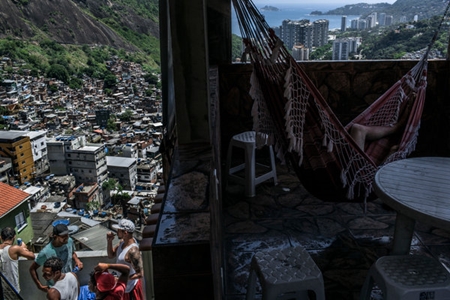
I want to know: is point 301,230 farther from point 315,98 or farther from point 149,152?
point 149,152

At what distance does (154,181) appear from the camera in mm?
25500

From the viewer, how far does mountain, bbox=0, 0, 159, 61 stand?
3728 centimetres

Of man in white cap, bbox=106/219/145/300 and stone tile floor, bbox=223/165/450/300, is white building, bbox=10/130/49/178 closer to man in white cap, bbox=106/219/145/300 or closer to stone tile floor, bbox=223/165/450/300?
man in white cap, bbox=106/219/145/300

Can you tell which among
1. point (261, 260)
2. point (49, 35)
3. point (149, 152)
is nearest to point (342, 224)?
point (261, 260)

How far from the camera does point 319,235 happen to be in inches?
88.0

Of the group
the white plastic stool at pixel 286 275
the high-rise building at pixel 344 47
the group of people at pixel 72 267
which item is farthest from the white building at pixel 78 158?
the white plastic stool at pixel 286 275

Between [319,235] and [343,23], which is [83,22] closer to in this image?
[343,23]

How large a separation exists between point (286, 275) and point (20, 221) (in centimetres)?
1170

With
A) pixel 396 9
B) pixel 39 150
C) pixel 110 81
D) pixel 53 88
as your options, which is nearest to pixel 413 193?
pixel 396 9

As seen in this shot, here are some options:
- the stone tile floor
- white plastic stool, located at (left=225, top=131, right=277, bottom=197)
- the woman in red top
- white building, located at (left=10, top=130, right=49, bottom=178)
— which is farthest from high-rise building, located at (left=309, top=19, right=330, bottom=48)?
white building, located at (left=10, top=130, right=49, bottom=178)

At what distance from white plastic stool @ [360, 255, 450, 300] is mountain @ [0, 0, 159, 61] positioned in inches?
1472

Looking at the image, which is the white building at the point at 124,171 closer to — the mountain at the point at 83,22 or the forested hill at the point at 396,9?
the mountain at the point at 83,22

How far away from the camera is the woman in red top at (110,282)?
2.80 m

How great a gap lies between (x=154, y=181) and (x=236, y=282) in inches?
950
